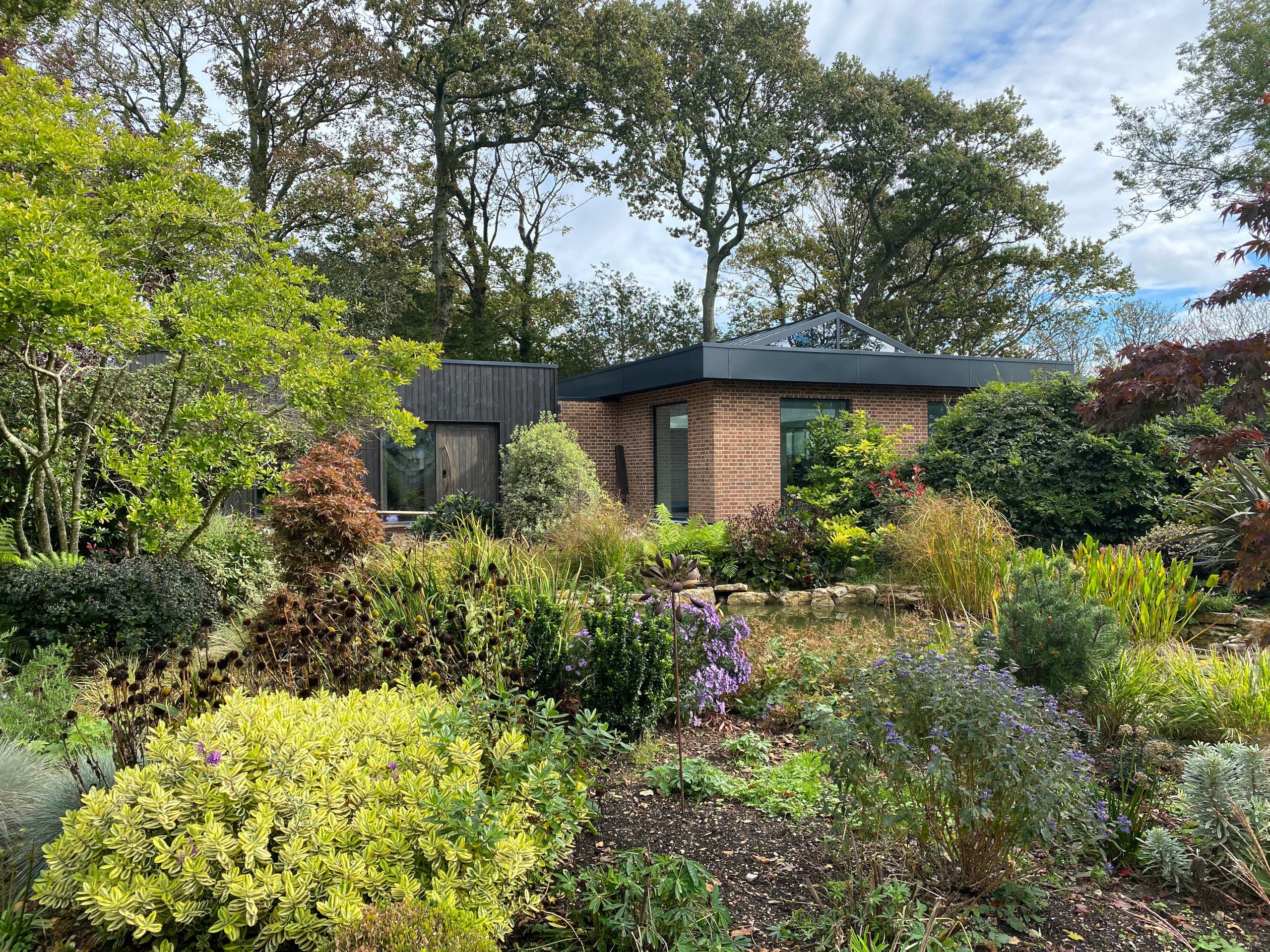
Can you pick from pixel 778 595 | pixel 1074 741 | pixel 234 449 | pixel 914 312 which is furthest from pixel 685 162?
pixel 1074 741

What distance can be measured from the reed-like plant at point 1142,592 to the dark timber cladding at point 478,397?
9890 millimetres

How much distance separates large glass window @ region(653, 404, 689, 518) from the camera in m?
14.1

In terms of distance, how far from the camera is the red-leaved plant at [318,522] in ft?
25.5

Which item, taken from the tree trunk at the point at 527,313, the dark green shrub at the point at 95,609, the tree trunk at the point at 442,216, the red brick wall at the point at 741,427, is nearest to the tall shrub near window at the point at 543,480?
the red brick wall at the point at 741,427

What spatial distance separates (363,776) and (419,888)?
16.0 inches

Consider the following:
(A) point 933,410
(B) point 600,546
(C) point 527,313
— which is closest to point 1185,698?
(B) point 600,546

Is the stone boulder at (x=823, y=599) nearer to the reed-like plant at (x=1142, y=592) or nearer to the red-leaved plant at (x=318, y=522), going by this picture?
the reed-like plant at (x=1142, y=592)

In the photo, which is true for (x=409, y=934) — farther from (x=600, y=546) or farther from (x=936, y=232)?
(x=936, y=232)

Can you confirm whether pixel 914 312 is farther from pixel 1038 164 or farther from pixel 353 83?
pixel 353 83

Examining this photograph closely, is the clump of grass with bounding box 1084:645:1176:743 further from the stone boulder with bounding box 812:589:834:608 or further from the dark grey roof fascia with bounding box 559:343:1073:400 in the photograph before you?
the dark grey roof fascia with bounding box 559:343:1073:400

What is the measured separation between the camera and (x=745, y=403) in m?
13.3

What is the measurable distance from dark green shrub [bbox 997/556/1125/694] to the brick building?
851cm

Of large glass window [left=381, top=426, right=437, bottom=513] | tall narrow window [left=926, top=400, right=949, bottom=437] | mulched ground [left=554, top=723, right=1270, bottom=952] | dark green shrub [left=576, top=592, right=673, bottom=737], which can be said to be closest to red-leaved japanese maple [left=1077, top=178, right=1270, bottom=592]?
mulched ground [left=554, top=723, right=1270, bottom=952]

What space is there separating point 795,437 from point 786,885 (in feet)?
37.8
